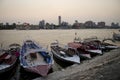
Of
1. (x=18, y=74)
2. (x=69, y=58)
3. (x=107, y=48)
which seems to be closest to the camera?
(x=18, y=74)

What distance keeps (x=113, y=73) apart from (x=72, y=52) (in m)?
9.97

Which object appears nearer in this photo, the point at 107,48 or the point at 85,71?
the point at 85,71

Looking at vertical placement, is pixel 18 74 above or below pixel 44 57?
below

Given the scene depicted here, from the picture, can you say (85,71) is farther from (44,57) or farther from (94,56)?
(94,56)

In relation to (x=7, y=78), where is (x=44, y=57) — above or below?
above

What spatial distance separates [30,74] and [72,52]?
10394 mm

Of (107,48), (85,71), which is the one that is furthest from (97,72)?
(107,48)

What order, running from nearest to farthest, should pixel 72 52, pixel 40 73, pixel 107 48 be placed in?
pixel 40 73
pixel 72 52
pixel 107 48

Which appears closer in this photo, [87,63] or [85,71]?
[85,71]

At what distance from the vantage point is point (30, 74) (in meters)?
23.7

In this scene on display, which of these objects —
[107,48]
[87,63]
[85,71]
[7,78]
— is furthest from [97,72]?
[107,48]

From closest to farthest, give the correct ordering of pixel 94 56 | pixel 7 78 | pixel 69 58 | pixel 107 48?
pixel 7 78
pixel 69 58
pixel 94 56
pixel 107 48

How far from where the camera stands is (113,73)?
23.5 meters

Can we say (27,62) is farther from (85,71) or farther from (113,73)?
(113,73)
